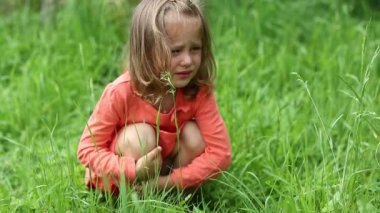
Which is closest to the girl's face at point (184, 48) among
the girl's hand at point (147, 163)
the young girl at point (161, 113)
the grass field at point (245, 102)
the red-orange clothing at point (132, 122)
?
the young girl at point (161, 113)

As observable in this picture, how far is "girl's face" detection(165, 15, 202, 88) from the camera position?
8.91 feet

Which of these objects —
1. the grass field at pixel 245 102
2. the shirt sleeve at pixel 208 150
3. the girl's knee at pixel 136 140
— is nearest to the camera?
the grass field at pixel 245 102

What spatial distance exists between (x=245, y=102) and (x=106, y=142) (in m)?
0.99

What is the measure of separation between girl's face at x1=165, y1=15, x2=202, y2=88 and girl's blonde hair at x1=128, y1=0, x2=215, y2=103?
0.02 metres

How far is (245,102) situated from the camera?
3662mm

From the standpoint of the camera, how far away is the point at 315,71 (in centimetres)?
425

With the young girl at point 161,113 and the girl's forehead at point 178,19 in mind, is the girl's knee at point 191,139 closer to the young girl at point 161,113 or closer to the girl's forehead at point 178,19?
the young girl at point 161,113

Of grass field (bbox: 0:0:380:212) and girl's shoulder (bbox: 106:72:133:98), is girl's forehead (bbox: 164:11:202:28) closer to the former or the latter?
girl's shoulder (bbox: 106:72:133:98)

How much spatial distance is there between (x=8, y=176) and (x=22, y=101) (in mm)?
699

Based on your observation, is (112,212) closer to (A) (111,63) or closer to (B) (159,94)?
(B) (159,94)

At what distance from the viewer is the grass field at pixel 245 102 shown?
2678 millimetres

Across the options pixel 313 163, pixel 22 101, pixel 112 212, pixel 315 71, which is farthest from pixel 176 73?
pixel 315 71

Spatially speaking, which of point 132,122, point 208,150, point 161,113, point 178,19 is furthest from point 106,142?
point 178,19

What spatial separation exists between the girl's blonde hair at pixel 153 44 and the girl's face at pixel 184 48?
0.08 feet
